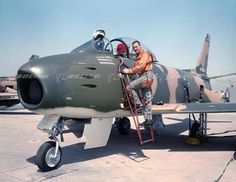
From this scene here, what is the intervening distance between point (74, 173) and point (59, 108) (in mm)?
1202

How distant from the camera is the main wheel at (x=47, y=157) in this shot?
530 centimetres

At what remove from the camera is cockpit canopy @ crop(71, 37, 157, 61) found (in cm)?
659

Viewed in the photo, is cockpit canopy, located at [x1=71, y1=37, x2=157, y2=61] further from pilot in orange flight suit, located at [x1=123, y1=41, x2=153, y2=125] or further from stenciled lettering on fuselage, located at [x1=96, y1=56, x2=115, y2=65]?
pilot in orange flight suit, located at [x1=123, y1=41, x2=153, y2=125]

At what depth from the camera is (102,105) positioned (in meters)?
6.10

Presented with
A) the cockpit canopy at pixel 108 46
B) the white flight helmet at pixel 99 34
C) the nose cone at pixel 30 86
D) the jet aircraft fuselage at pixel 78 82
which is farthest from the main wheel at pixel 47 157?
the white flight helmet at pixel 99 34

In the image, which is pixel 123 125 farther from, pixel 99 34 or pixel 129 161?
pixel 99 34

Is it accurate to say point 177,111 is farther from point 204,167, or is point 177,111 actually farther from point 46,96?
point 46,96

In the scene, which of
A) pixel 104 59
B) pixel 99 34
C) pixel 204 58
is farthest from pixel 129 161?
pixel 204 58

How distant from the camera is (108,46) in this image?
22.5 feet

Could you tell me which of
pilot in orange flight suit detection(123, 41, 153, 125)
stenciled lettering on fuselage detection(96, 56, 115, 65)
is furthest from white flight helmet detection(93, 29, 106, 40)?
pilot in orange flight suit detection(123, 41, 153, 125)

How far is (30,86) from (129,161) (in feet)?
8.34

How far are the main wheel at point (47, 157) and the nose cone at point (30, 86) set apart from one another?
31.4 inches

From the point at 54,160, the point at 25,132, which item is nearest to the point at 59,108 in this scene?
the point at 54,160

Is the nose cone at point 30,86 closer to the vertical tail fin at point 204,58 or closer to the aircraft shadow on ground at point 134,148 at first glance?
the aircraft shadow on ground at point 134,148
